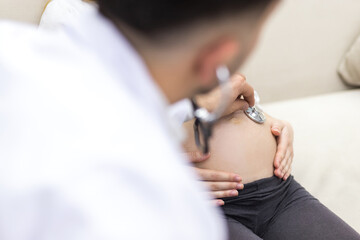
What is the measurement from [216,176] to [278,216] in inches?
7.7

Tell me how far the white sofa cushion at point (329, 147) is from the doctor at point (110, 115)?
77cm

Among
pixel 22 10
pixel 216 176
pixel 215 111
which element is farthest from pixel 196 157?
pixel 22 10

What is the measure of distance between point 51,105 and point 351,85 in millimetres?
1526

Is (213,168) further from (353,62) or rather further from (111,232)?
(353,62)

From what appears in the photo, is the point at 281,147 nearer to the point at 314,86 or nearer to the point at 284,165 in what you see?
the point at 284,165

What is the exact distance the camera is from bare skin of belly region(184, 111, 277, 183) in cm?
102

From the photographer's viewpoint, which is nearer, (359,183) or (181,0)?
(181,0)

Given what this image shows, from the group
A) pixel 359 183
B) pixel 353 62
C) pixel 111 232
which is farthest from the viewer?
pixel 353 62

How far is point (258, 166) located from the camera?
1.04 metres

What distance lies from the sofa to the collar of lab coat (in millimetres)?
814

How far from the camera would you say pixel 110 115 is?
0.48 m

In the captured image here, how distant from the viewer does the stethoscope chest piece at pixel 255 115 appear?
109 centimetres

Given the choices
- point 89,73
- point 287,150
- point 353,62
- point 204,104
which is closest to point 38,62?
point 89,73

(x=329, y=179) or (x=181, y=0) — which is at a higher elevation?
(x=181, y=0)
